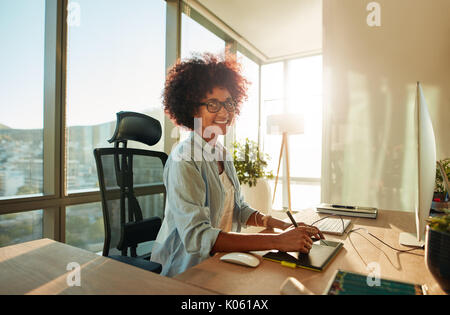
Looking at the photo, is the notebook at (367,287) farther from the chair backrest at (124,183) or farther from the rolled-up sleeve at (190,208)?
the chair backrest at (124,183)

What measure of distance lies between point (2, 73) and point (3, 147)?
525mm

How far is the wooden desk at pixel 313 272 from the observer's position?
739 mm

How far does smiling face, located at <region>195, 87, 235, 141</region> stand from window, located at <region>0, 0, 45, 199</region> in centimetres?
150

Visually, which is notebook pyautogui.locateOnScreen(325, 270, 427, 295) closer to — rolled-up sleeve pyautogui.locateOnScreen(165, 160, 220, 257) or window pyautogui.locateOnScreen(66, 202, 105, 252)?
rolled-up sleeve pyautogui.locateOnScreen(165, 160, 220, 257)

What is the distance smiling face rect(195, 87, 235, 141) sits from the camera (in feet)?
4.60

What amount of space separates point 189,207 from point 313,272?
0.48 m

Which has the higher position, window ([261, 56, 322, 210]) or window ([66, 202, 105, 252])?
window ([261, 56, 322, 210])

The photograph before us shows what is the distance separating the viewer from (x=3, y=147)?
1966 millimetres

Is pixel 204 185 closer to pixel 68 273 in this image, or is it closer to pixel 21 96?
pixel 68 273

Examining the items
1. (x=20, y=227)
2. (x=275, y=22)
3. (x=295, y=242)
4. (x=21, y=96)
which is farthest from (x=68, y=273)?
(x=275, y=22)

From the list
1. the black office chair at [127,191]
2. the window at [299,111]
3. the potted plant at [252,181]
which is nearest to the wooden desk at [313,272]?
the black office chair at [127,191]

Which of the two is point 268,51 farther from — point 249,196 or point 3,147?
point 3,147

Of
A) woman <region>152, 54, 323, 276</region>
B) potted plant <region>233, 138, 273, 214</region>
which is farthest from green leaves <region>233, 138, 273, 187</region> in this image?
woman <region>152, 54, 323, 276</region>
